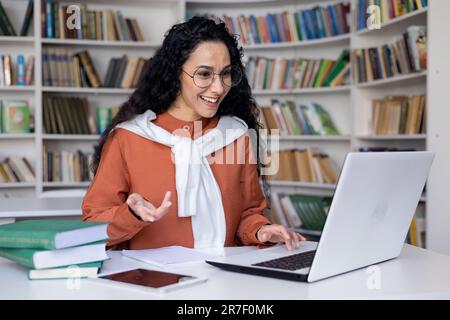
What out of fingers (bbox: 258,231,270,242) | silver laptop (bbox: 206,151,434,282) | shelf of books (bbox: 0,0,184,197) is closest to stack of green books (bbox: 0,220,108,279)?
silver laptop (bbox: 206,151,434,282)

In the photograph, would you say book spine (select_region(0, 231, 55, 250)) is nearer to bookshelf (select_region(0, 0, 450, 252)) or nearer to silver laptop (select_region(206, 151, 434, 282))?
silver laptop (select_region(206, 151, 434, 282))

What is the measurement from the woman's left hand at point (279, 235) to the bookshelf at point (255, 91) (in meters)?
2.67

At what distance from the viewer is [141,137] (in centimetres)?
200

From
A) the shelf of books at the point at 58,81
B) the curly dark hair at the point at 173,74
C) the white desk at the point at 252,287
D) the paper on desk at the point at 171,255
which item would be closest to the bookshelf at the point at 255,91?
the shelf of books at the point at 58,81

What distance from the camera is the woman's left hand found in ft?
5.70

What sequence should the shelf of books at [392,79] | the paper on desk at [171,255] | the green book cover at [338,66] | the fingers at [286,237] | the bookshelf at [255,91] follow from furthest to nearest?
1. the green book cover at [338,66]
2. the bookshelf at [255,91]
3. the shelf of books at [392,79]
4. the fingers at [286,237]
5. the paper on desk at [171,255]

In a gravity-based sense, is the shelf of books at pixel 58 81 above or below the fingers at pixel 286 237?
above

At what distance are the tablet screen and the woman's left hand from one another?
45 cm

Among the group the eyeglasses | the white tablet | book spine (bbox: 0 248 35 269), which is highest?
the eyeglasses

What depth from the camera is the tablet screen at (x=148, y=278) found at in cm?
132

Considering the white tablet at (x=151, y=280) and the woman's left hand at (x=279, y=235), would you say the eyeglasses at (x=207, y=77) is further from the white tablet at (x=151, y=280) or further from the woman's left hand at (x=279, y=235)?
the white tablet at (x=151, y=280)
